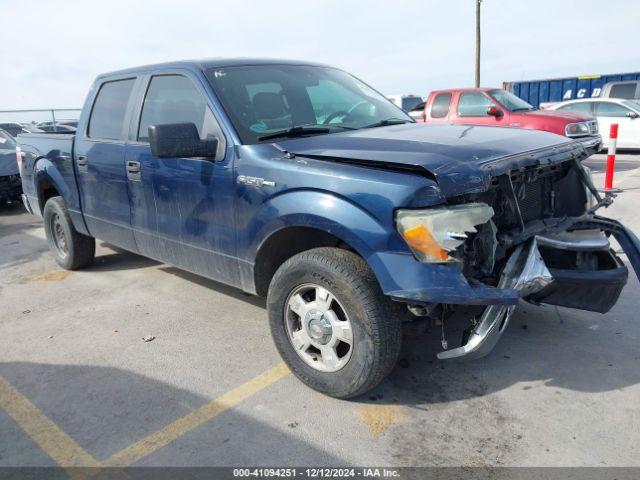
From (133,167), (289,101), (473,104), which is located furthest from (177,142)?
(473,104)

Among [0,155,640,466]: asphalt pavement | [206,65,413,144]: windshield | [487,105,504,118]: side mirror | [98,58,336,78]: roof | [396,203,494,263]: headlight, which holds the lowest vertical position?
[0,155,640,466]: asphalt pavement

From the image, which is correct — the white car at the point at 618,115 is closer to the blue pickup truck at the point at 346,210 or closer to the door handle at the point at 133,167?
the blue pickup truck at the point at 346,210

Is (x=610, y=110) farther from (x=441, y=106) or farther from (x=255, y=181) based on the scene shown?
(x=255, y=181)

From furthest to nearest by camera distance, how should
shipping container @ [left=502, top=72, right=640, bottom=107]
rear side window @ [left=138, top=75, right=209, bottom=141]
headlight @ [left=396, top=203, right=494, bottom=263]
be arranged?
shipping container @ [left=502, top=72, right=640, bottom=107]
rear side window @ [left=138, top=75, right=209, bottom=141]
headlight @ [left=396, top=203, right=494, bottom=263]

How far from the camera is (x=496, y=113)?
1006 centimetres

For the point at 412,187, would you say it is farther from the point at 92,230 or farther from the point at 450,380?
the point at 92,230

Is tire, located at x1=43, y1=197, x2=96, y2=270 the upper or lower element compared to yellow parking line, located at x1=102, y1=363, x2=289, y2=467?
upper

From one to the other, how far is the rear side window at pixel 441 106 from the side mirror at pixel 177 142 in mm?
8553

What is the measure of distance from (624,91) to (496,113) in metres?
9.57

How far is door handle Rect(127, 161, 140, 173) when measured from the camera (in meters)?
4.11

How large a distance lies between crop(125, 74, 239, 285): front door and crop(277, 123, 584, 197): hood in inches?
23.0

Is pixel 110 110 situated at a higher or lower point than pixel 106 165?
higher

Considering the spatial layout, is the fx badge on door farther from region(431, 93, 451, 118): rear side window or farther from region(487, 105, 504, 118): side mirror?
region(431, 93, 451, 118): rear side window

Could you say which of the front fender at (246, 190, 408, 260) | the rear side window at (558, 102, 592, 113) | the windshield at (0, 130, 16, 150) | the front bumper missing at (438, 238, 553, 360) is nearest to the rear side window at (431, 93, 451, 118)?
the rear side window at (558, 102, 592, 113)
